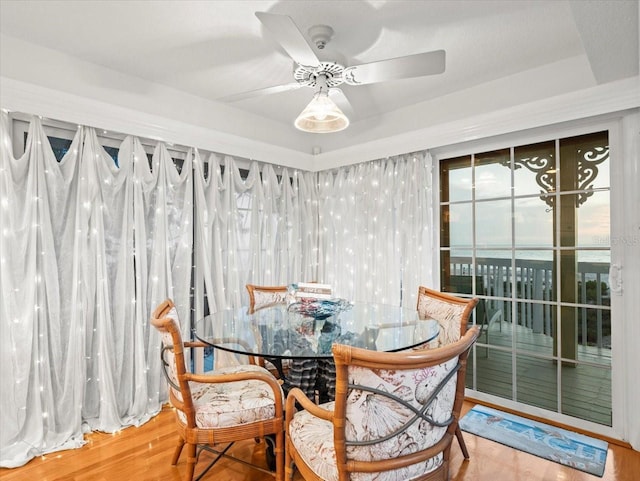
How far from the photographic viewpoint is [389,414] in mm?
1300

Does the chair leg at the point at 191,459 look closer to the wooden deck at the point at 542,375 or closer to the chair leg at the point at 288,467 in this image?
the chair leg at the point at 288,467

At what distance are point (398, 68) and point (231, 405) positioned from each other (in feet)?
6.41

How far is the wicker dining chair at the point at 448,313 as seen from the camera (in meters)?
2.32

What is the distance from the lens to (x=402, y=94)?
3121 millimetres

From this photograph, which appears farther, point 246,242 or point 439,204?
point 246,242

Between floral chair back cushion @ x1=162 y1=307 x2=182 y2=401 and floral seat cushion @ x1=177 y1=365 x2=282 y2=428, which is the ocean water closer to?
floral seat cushion @ x1=177 y1=365 x2=282 y2=428

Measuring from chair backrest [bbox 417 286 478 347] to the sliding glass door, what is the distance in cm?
66

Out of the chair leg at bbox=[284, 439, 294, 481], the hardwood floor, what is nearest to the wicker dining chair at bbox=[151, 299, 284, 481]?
the chair leg at bbox=[284, 439, 294, 481]

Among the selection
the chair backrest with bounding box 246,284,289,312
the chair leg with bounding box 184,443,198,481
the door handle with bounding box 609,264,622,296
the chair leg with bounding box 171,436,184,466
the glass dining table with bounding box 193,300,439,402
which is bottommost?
the chair leg with bounding box 171,436,184,466

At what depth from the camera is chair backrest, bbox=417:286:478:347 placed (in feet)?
7.66

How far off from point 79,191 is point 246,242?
142cm

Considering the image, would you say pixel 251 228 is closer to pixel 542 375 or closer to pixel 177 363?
pixel 177 363

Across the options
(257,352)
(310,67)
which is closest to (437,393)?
(257,352)

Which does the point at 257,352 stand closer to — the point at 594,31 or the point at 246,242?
the point at 246,242
